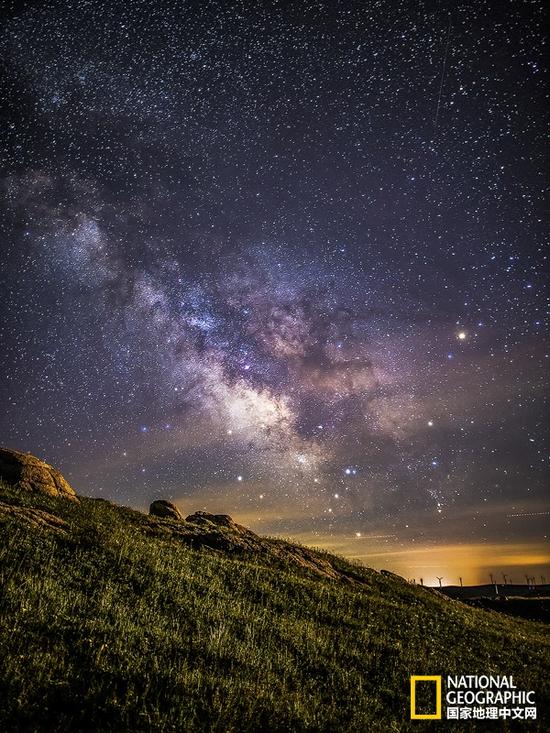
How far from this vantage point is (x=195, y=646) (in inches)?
309

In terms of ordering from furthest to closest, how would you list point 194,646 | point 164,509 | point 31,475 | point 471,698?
point 164,509 < point 31,475 < point 471,698 < point 194,646

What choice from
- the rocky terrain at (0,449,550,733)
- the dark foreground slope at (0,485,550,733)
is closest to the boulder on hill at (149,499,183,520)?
the rocky terrain at (0,449,550,733)

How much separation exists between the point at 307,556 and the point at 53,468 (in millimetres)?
16703

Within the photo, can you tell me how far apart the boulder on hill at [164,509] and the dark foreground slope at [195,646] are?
1482cm

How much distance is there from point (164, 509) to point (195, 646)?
25.4 m

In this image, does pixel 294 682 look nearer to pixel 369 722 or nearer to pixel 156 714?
pixel 369 722

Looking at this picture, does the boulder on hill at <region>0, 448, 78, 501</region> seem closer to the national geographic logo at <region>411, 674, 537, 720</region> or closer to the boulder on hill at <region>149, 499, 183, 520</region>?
the boulder on hill at <region>149, 499, 183, 520</region>

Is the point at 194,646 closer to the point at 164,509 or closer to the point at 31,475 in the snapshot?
the point at 31,475

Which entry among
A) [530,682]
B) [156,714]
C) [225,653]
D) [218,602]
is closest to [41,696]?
[156,714]

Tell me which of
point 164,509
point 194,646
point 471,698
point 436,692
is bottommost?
point 471,698

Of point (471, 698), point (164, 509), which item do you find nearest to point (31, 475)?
point (164, 509)

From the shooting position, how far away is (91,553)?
40.1ft

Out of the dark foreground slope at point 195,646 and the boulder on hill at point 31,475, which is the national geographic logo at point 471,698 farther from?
the boulder on hill at point 31,475

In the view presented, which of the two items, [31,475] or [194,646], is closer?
[194,646]
